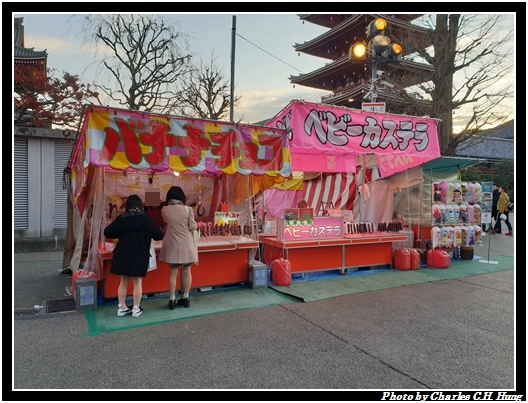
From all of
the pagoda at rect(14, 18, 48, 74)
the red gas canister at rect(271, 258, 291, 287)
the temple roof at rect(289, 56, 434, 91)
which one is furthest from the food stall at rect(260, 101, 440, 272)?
the pagoda at rect(14, 18, 48, 74)

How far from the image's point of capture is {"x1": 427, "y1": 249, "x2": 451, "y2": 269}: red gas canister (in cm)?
852

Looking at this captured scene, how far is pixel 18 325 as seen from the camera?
15.5 feet

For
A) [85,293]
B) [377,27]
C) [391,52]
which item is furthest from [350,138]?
[85,293]

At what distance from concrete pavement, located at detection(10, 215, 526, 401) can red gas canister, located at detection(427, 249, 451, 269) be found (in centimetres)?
255

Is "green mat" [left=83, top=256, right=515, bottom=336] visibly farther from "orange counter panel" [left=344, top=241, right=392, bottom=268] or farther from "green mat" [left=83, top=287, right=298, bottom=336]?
"orange counter panel" [left=344, top=241, right=392, bottom=268]

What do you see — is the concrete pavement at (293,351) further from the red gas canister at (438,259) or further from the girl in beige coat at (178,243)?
the red gas canister at (438,259)

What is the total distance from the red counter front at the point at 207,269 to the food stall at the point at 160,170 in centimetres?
2

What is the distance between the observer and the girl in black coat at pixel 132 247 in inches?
195

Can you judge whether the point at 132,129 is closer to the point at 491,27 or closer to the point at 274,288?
the point at 274,288

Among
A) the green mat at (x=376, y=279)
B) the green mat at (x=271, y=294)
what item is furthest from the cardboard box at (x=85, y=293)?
the green mat at (x=376, y=279)

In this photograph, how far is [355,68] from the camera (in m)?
23.0

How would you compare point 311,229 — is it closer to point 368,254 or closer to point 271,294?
point 368,254

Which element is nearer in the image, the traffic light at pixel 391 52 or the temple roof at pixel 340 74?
the traffic light at pixel 391 52

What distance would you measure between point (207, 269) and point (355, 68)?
20.7 metres
